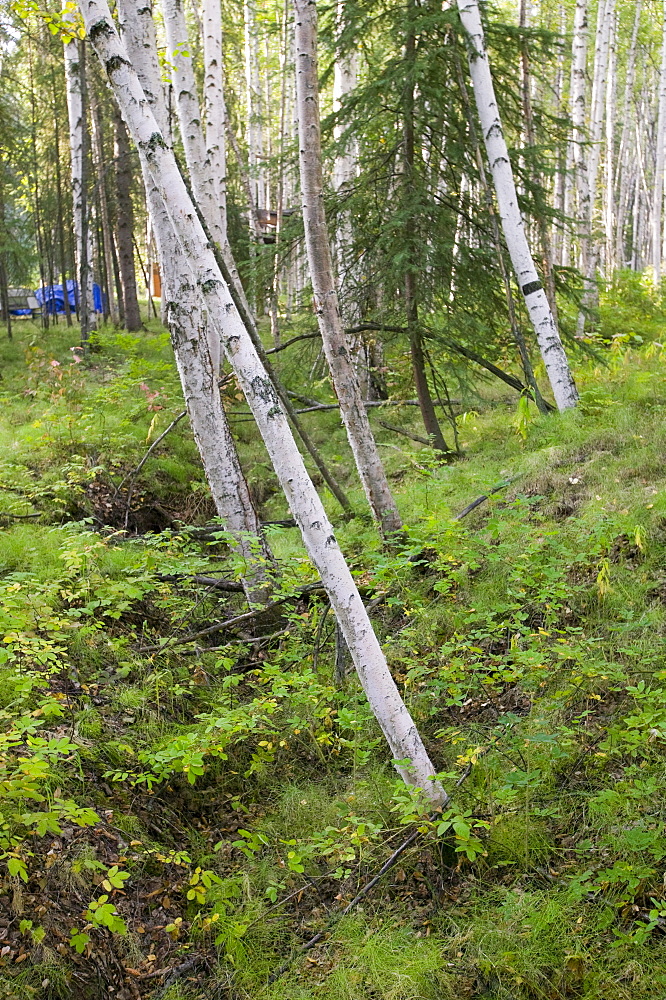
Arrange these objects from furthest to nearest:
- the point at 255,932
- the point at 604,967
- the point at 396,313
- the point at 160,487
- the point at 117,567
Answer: the point at 160,487 < the point at 396,313 < the point at 117,567 < the point at 255,932 < the point at 604,967

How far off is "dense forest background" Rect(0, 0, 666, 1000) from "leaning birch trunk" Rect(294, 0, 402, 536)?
0.09ft

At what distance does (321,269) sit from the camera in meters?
5.62

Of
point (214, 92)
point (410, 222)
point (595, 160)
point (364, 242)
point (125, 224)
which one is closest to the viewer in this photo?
point (410, 222)

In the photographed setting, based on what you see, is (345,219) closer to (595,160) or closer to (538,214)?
(538,214)

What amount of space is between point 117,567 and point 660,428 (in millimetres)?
4925

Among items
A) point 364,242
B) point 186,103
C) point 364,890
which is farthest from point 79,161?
point 364,890

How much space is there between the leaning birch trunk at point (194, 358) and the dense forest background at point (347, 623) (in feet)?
0.10

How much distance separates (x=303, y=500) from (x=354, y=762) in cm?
201

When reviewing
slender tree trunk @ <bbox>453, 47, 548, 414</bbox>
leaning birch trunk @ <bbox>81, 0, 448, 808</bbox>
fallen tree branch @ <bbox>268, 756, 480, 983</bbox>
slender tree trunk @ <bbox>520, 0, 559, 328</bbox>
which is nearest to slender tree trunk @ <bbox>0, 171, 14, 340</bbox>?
slender tree trunk @ <bbox>453, 47, 548, 414</bbox>

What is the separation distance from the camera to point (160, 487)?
26.8 feet

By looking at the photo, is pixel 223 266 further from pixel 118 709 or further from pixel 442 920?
pixel 442 920

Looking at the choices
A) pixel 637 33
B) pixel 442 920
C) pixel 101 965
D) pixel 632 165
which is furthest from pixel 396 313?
pixel 632 165

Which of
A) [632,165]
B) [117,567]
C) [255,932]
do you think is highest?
[632,165]

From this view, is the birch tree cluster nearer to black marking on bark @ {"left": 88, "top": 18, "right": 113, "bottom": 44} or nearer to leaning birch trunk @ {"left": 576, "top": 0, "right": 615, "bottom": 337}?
black marking on bark @ {"left": 88, "top": 18, "right": 113, "bottom": 44}
